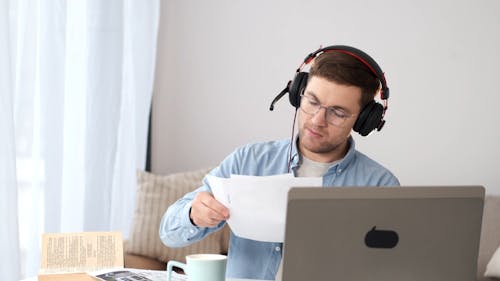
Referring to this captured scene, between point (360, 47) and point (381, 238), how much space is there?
2291 millimetres

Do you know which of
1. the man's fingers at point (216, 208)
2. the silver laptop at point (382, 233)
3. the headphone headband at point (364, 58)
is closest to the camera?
the silver laptop at point (382, 233)

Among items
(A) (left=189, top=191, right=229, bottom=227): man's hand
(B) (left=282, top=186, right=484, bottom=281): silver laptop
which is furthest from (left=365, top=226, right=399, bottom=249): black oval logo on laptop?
(A) (left=189, top=191, right=229, bottom=227): man's hand

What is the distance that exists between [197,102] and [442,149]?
4.00 ft

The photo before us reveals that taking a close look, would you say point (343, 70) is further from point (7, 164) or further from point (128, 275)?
point (7, 164)

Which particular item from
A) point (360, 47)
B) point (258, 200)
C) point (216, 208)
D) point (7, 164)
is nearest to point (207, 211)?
point (216, 208)

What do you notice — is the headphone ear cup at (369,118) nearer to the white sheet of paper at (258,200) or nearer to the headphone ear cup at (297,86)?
the headphone ear cup at (297,86)

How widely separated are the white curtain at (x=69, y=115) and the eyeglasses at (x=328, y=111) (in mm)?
990

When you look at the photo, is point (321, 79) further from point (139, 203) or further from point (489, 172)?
point (489, 172)

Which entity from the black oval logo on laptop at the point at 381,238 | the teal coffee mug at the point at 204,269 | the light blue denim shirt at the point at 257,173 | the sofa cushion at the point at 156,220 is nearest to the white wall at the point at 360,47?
the sofa cushion at the point at 156,220

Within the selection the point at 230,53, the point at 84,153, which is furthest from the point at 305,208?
the point at 230,53

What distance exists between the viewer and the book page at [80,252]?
1.56 m

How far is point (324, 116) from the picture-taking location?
5.71ft

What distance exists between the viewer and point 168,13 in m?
3.64

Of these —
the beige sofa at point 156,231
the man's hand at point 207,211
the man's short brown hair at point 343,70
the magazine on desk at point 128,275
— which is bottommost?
the beige sofa at point 156,231
